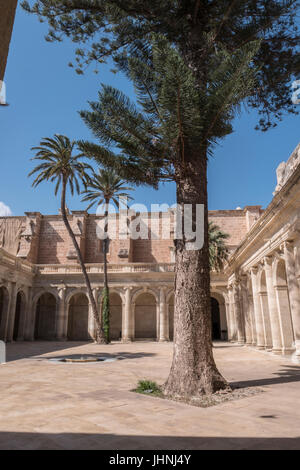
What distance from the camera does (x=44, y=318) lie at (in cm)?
3098

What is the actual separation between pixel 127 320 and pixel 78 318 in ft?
20.5

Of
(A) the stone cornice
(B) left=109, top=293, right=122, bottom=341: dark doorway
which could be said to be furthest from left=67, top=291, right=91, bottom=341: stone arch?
(A) the stone cornice

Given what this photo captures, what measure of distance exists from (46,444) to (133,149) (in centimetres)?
599

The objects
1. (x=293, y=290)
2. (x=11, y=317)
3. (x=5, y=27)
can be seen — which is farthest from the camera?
(x=11, y=317)

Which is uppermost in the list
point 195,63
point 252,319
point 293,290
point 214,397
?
point 195,63

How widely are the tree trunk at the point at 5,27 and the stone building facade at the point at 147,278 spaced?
1006 centimetres

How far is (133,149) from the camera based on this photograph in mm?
7629

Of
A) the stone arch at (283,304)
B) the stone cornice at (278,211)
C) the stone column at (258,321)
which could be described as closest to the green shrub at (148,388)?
the stone cornice at (278,211)

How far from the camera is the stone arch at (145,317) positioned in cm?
3050

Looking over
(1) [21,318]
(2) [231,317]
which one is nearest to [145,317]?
(2) [231,317]

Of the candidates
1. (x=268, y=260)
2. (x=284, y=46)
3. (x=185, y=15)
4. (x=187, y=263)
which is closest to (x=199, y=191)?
(x=187, y=263)

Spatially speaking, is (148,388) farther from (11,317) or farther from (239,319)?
(11,317)

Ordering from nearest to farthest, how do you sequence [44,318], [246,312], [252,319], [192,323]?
1. [192,323]
2. [252,319]
3. [246,312]
4. [44,318]
